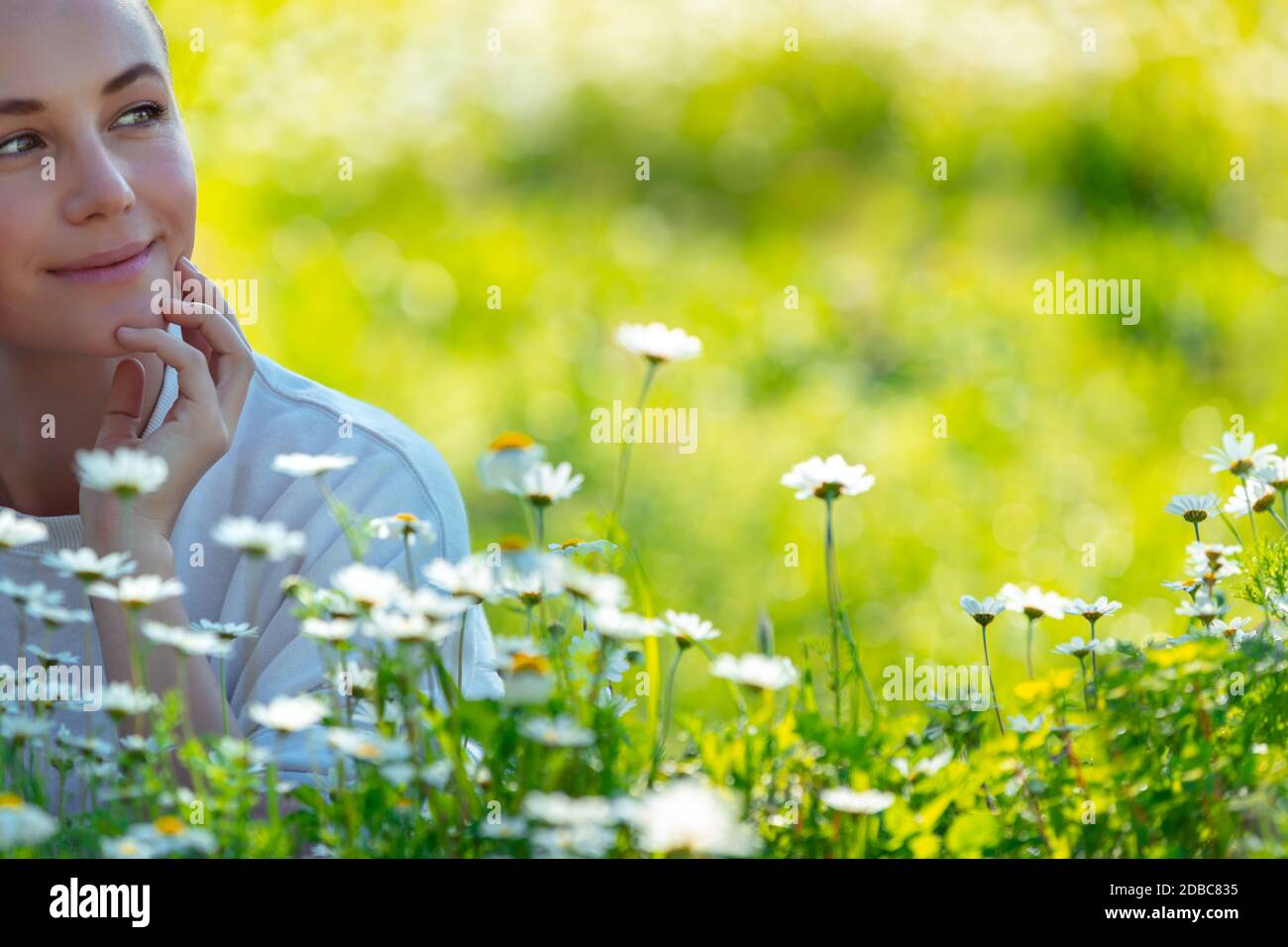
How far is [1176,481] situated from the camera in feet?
13.6

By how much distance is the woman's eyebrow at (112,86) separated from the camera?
1.54 meters

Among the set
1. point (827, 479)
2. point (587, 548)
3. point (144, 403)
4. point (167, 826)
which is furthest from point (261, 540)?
point (144, 403)

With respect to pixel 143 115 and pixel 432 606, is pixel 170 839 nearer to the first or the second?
pixel 432 606

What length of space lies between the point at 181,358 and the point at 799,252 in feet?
13.1

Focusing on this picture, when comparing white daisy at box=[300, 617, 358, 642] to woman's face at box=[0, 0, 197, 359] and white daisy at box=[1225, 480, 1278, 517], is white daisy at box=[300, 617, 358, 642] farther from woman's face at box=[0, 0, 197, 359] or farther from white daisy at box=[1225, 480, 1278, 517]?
white daisy at box=[1225, 480, 1278, 517]

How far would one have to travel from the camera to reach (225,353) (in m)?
1.75

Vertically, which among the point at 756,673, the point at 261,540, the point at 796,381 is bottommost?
the point at 756,673

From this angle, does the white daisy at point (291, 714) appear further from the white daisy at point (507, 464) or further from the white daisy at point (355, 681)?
the white daisy at point (507, 464)

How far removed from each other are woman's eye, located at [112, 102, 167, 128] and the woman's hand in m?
0.18

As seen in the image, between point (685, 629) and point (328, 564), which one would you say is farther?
point (328, 564)
